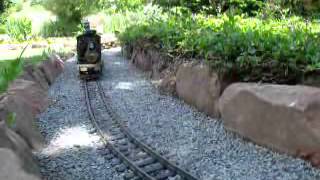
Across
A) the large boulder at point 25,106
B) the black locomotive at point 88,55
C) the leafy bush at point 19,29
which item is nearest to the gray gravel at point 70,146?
the large boulder at point 25,106

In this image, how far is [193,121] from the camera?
34.3ft

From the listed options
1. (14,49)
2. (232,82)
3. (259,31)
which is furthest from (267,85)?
(14,49)

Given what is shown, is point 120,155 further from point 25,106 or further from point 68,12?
point 68,12

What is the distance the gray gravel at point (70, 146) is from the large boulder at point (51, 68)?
3000 mm

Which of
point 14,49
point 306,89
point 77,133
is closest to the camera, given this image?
point 306,89

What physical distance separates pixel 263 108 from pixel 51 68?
11.6m

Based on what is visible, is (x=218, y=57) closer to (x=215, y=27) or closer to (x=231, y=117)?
(x=231, y=117)

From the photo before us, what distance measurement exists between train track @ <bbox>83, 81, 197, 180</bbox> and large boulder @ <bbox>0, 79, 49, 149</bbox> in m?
1.31

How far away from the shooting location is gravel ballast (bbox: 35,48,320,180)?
7.26m

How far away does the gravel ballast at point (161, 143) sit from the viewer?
7258 mm

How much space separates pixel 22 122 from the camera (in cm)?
938

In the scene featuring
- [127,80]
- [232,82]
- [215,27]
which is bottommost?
[127,80]

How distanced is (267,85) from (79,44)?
1001cm

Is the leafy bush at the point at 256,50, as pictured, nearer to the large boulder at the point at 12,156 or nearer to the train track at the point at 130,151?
the train track at the point at 130,151
